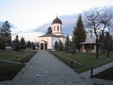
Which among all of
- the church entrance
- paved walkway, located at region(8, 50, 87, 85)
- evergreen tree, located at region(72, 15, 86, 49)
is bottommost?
paved walkway, located at region(8, 50, 87, 85)

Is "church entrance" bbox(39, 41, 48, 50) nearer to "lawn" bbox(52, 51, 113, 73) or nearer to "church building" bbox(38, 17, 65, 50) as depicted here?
"church building" bbox(38, 17, 65, 50)

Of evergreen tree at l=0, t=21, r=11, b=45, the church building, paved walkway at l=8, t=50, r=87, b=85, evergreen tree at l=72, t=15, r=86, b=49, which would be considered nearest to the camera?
paved walkway at l=8, t=50, r=87, b=85

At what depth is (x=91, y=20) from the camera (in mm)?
48281

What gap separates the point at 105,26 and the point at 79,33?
48.7 meters

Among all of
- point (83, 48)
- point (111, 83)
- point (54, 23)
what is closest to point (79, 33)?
point (83, 48)

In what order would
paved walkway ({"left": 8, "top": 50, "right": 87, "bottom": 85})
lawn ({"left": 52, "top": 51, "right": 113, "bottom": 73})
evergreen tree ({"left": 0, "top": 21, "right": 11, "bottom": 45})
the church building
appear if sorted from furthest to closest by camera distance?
the church building → evergreen tree ({"left": 0, "top": 21, "right": 11, "bottom": 45}) → lawn ({"left": 52, "top": 51, "right": 113, "bottom": 73}) → paved walkway ({"left": 8, "top": 50, "right": 87, "bottom": 85})

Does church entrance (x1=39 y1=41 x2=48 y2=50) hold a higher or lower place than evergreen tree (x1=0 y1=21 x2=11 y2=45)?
lower

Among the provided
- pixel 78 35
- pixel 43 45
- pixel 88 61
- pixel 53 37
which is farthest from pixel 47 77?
pixel 43 45

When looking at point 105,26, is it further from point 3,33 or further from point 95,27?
point 3,33

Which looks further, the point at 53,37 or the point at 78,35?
the point at 53,37

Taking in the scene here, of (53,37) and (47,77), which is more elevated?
(53,37)

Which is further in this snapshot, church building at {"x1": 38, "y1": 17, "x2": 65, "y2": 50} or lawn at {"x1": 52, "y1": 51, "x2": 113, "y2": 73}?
church building at {"x1": 38, "y1": 17, "x2": 65, "y2": 50}

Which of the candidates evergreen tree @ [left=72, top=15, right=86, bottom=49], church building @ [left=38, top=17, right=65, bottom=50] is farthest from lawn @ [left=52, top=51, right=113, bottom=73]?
church building @ [left=38, top=17, right=65, bottom=50]

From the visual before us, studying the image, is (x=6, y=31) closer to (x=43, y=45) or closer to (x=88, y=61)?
(x=43, y=45)
